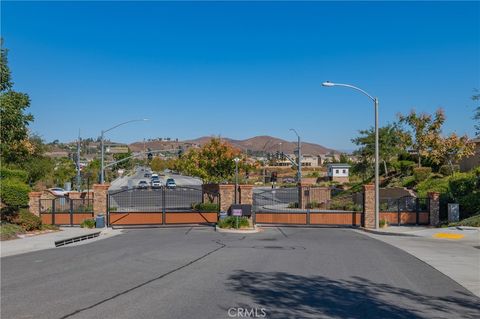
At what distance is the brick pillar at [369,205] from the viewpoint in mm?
28375

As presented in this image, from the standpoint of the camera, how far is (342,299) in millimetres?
10430

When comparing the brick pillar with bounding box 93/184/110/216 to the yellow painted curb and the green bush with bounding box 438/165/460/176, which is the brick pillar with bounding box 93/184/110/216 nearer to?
the yellow painted curb

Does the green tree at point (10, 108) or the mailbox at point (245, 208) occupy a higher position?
the green tree at point (10, 108)

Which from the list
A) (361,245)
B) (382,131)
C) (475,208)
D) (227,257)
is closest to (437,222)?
(475,208)

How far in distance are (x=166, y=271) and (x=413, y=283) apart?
619cm

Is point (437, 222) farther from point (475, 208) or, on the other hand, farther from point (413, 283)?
point (413, 283)

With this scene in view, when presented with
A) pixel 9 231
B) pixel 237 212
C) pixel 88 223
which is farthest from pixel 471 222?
pixel 9 231

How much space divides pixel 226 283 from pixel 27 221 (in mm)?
15875

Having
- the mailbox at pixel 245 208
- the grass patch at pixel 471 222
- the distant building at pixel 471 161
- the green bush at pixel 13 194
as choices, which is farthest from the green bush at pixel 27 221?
the distant building at pixel 471 161

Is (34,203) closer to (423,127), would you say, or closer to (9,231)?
(9,231)

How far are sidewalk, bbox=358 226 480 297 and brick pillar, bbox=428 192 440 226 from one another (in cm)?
142

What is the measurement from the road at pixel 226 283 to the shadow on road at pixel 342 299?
19mm

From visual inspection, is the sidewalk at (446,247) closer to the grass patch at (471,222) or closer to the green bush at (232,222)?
the grass patch at (471,222)

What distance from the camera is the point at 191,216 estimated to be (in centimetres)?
3005
